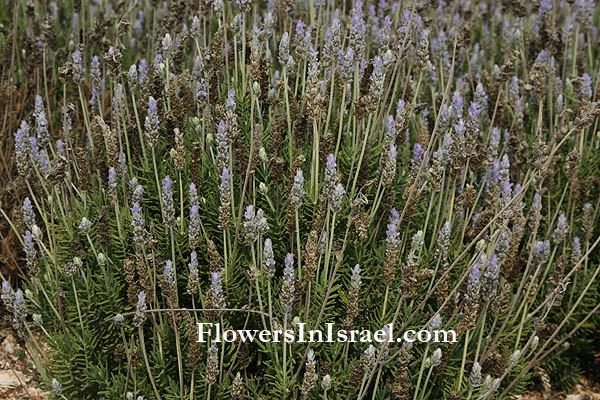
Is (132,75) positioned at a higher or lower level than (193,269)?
higher

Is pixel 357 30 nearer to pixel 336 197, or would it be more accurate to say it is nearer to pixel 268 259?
pixel 336 197

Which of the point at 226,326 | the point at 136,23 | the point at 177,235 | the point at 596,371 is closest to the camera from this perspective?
the point at 226,326

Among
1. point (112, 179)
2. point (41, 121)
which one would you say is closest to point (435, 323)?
point (112, 179)

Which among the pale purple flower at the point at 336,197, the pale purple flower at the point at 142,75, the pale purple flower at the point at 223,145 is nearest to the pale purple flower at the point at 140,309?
the pale purple flower at the point at 223,145

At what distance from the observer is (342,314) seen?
7.67 feet

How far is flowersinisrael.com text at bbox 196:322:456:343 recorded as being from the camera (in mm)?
2074

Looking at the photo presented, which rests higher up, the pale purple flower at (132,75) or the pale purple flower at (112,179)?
the pale purple flower at (132,75)

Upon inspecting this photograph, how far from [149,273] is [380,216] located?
2.85 ft

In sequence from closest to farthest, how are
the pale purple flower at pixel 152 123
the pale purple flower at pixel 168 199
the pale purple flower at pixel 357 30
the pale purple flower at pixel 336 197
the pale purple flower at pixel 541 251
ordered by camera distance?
the pale purple flower at pixel 336 197 < the pale purple flower at pixel 168 199 < the pale purple flower at pixel 152 123 < the pale purple flower at pixel 357 30 < the pale purple flower at pixel 541 251

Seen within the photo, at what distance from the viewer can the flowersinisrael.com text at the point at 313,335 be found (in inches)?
81.7

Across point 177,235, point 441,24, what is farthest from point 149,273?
point 441,24

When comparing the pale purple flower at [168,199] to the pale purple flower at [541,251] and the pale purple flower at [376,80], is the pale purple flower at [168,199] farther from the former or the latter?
the pale purple flower at [541,251]

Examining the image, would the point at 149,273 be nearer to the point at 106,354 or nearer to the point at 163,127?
the point at 106,354

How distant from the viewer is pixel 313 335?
6.79ft
